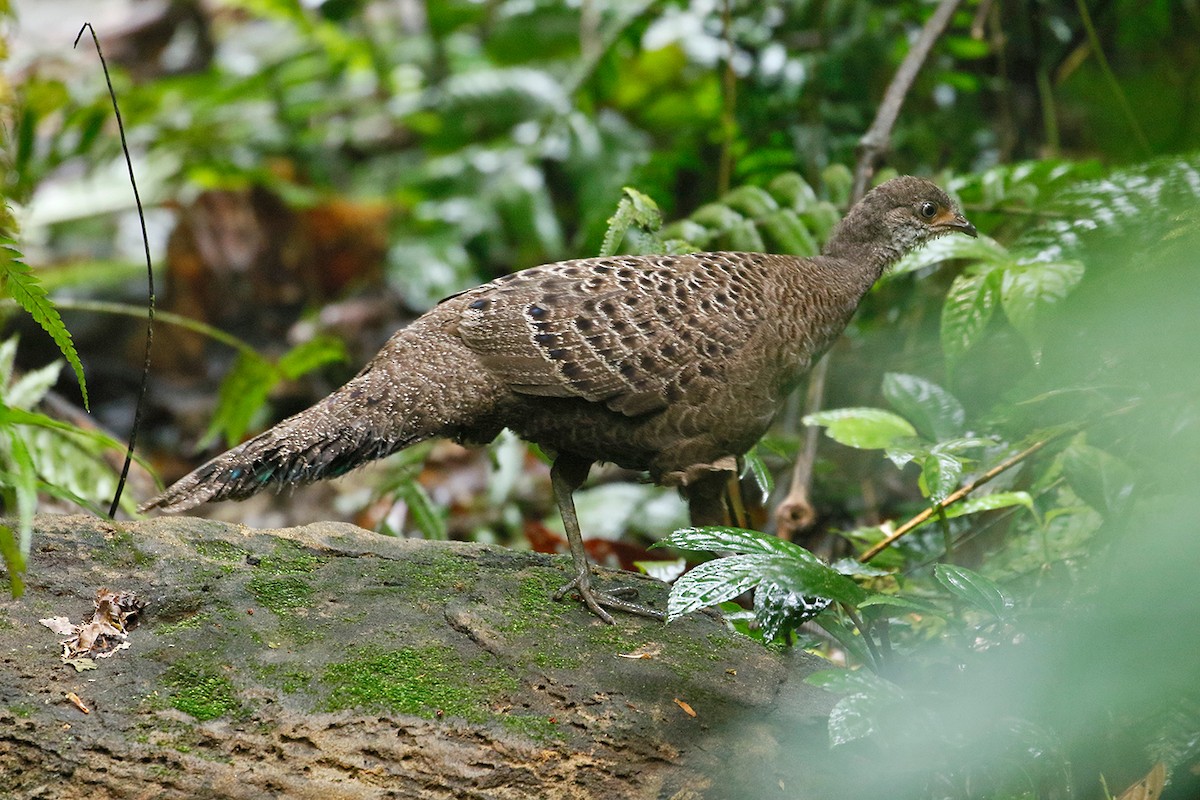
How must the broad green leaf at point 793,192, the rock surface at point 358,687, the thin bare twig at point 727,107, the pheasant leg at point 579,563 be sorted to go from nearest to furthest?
1. the rock surface at point 358,687
2. the pheasant leg at point 579,563
3. the broad green leaf at point 793,192
4. the thin bare twig at point 727,107

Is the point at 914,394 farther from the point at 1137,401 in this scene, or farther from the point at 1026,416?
the point at 1137,401

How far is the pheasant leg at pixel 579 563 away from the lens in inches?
139

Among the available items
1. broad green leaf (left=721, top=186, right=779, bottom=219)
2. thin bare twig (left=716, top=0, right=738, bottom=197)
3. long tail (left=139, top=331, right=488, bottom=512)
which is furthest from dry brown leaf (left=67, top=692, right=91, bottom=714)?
thin bare twig (left=716, top=0, right=738, bottom=197)

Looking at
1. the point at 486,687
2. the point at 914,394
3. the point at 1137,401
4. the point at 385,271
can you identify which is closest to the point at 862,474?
the point at 914,394

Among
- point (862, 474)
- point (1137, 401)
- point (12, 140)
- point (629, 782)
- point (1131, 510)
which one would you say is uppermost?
point (12, 140)

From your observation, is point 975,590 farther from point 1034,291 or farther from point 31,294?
point 31,294

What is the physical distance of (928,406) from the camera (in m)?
4.05

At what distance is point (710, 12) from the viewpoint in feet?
22.9

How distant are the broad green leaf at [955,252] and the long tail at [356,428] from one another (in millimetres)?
1862

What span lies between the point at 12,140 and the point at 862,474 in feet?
14.8

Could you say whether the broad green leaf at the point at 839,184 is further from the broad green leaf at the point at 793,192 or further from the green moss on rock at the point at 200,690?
the green moss on rock at the point at 200,690

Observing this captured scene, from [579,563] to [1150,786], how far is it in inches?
68.8

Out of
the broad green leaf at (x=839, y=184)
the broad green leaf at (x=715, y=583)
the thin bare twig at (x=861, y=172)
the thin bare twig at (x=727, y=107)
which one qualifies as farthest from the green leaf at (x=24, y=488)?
the thin bare twig at (x=727, y=107)

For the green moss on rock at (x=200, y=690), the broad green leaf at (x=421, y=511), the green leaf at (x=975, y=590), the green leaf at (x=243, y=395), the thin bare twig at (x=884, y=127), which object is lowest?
the broad green leaf at (x=421, y=511)
